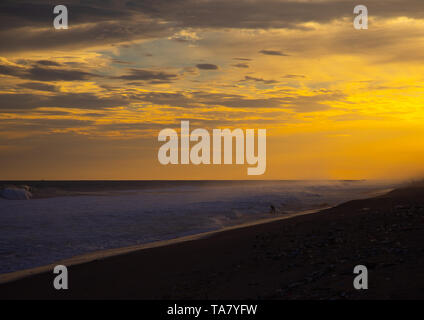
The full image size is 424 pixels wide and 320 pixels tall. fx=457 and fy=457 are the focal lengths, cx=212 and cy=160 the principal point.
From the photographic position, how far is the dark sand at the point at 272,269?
903 cm

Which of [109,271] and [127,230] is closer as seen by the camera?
[109,271]

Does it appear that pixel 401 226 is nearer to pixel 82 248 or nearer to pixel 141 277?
pixel 141 277

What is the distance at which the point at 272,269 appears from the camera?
37.5 feet

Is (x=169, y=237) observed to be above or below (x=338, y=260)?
above

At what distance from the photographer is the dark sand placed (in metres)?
9.03

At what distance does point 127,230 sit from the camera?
81.6ft
